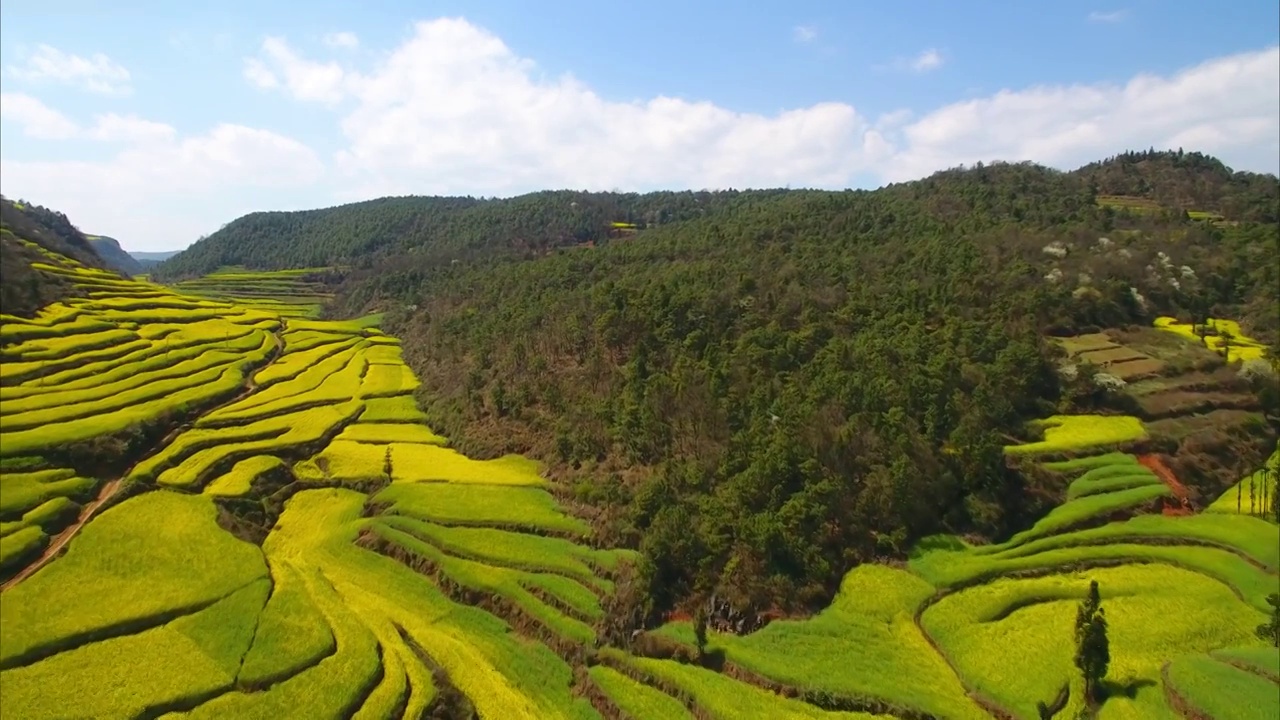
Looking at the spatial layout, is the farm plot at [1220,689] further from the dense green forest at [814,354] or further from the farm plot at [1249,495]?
the farm plot at [1249,495]

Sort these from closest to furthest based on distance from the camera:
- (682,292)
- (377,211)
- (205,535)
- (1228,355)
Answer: (205,535) → (1228,355) → (682,292) → (377,211)

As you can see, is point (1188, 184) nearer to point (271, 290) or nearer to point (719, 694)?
point (719, 694)

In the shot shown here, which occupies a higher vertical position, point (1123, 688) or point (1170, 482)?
point (1170, 482)

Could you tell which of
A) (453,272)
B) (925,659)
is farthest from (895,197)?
(925,659)

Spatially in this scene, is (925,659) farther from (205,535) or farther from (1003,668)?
(205,535)

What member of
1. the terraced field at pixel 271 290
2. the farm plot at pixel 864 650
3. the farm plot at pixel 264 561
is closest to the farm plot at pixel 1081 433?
the farm plot at pixel 864 650

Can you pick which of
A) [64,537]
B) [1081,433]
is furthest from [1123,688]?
[64,537]
